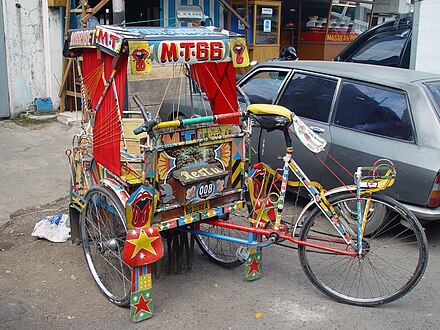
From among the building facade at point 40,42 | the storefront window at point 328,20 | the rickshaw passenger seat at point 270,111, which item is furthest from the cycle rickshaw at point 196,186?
the storefront window at point 328,20

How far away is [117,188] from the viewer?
356 cm

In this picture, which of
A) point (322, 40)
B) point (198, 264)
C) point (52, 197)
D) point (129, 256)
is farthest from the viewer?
point (322, 40)

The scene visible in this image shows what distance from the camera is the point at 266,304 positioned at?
372 cm

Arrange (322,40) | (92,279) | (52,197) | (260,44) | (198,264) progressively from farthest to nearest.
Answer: (322,40)
(260,44)
(52,197)
(198,264)
(92,279)

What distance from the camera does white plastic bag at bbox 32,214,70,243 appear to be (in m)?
4.76

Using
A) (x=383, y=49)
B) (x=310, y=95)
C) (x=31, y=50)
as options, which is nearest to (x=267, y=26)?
(x=383, y=49)

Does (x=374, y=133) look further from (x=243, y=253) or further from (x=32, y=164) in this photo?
(x=32, y=164)

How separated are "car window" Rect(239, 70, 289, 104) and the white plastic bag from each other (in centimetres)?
244

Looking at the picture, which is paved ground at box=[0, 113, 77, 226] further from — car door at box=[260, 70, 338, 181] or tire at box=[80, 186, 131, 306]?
car door at box=[260, 70, 338, 181]

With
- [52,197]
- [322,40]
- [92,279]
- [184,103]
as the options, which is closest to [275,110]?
[92,279]

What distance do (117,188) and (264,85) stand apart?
3.03 m

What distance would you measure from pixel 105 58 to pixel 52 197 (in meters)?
2.68

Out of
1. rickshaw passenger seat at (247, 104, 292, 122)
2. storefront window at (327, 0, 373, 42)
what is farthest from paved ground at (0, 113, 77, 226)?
storefront window at (327, 0, 373, 42)

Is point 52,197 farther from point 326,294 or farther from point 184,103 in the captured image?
point 326,294
